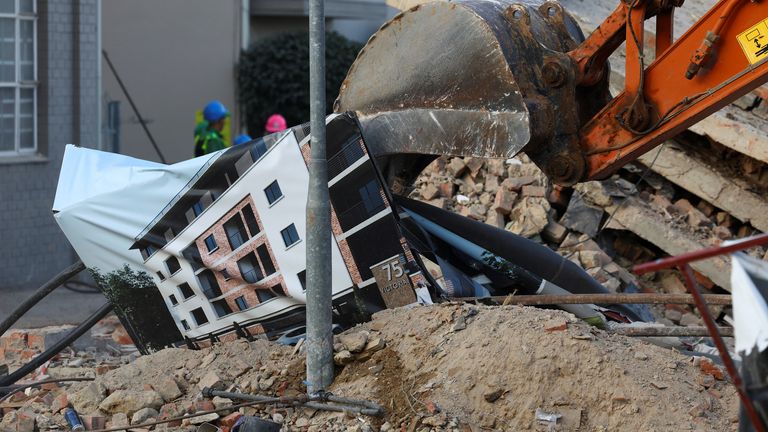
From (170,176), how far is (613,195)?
4.52 metres

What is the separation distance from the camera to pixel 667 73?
5488mm

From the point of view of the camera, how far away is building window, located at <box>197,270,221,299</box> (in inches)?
258

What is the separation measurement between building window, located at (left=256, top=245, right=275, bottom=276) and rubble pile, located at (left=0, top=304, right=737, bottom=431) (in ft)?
1.51

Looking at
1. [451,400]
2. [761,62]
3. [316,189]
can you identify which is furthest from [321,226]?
[761,62]

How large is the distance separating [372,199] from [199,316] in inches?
55.5

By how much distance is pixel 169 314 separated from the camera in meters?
6.71

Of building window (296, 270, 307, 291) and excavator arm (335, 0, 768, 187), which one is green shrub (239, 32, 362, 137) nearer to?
excavator arm (335, 0, 768, 187)

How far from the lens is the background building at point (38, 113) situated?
10.6 m

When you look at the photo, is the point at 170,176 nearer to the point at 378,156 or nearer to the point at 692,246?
the point at 378,156

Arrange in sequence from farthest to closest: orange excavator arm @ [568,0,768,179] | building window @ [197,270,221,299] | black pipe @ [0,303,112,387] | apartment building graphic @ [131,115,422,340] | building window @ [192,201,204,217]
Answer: black pipe @ [0,303,112,387], building window @ [197,270,221,299], building window @ [192,201,204,217], apartment building graphic @ [131,115,422,340], orange excavator arm @ [568,0,768,179]

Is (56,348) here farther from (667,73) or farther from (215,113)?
(215,113)

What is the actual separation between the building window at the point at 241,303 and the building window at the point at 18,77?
5.25 m

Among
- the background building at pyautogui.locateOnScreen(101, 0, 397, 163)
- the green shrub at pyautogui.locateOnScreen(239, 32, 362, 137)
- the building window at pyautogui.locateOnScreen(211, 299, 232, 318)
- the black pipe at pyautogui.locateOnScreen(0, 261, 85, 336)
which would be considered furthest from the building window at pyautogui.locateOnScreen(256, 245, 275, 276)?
the green shrub at pyautogui.locateOnScreen(239, 32, 362, 137)

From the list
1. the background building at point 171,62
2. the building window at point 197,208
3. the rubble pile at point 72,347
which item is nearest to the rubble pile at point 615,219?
the rubble pile at point 72,347
